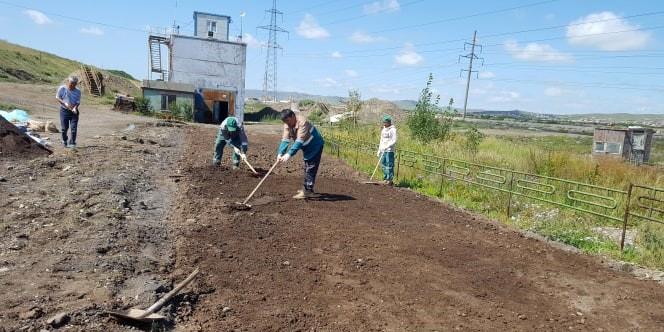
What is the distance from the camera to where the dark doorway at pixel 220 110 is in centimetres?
3344

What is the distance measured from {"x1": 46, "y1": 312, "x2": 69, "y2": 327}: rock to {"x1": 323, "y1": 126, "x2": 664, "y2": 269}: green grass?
5743mm

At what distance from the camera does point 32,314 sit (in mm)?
3021

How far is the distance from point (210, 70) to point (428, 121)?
2338cm

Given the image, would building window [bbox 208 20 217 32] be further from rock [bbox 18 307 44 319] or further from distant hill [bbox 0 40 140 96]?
rock [bbox 18 307 44 319]

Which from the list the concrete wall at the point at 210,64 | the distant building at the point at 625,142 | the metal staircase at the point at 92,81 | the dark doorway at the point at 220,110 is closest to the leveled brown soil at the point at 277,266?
the distant building at the point at 625,142

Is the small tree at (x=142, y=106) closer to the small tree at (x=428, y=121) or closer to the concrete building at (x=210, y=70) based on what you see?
the concrete building at (x=210, y=70)

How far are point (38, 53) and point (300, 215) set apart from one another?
6015cm

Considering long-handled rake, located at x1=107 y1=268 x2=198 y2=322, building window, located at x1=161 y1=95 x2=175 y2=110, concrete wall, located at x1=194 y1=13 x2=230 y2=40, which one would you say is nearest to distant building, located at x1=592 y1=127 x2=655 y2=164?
long-handled rake, located at x1=107 y1=268 x2=198 y2=322

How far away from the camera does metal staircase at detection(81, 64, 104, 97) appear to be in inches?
1401

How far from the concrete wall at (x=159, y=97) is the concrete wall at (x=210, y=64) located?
3287 millimetres

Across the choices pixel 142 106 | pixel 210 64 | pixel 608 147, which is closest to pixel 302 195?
pixel 608 147

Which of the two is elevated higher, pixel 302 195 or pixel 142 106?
pixel 142 106

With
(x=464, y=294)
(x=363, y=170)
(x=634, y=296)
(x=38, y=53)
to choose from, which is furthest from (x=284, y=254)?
(x=38, y=53)

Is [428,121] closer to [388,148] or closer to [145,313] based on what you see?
[388,148]
